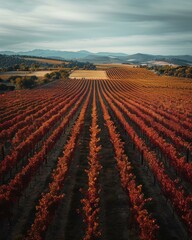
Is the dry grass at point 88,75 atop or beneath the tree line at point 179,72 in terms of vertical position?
beneath

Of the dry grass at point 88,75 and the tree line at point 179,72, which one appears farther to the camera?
the dry grass at point 88,75

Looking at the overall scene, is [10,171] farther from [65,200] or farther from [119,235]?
[119,235]

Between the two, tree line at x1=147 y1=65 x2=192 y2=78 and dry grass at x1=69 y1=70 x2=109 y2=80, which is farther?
dry grass at x1=69 y1=70 x2=109 y2=80

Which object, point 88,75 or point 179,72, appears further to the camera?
point 88,75

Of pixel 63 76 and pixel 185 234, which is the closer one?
pixel 185 234

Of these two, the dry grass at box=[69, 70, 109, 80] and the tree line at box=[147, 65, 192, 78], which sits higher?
the tree line at box=[147, 65, 192, 78]

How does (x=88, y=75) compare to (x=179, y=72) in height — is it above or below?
below

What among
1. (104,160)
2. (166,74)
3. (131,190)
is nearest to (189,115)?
(104,160)

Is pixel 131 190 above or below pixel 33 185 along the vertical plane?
above

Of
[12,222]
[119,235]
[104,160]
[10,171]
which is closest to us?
[119,235]

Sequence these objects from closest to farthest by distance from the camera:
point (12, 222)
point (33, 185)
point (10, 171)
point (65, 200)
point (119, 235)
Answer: point (119, 235) → point (12, 222) → point (65, 200) → point (33, 185) → point (10, 171)
